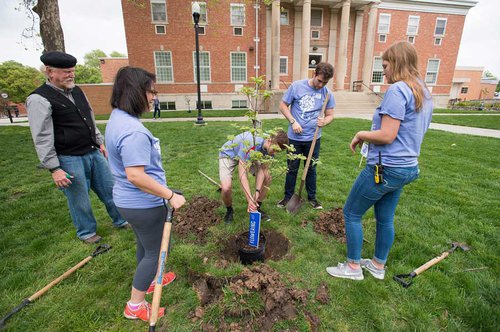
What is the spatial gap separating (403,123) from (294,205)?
2.05 meters

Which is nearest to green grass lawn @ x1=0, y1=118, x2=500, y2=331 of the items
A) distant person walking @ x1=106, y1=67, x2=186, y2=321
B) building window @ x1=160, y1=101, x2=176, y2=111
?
distant person walking @ x1=106, y1=67, x2=186, y2=321

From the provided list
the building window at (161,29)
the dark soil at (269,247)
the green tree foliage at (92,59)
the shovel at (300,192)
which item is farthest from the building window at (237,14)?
the green tree foliage at (92,59)

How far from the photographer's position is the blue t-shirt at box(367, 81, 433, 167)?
1.74 metres

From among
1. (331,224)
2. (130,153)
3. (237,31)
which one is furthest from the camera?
(237,31)

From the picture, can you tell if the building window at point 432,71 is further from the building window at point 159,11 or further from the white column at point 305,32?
the building window at point 159,11

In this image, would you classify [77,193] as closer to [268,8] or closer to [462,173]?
[462,173]

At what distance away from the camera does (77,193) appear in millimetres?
2803

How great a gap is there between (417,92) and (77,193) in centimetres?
342

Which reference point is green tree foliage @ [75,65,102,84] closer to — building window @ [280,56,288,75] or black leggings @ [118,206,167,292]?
building window @ [280,56,288,75]

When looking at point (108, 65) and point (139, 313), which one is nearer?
point (139, 313)

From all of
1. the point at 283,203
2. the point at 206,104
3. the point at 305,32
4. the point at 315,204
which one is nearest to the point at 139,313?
the point at 283,203

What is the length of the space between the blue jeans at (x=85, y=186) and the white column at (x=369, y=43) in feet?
74.8

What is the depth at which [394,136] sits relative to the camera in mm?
1800

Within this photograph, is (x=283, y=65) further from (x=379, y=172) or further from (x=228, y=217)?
(x=379, y=172)
